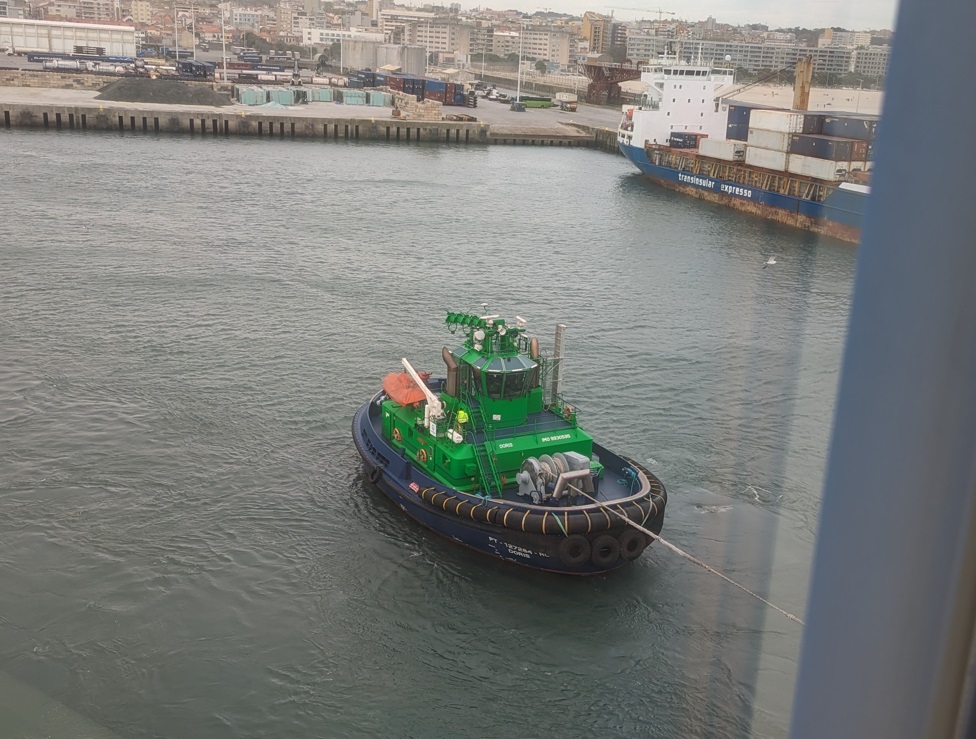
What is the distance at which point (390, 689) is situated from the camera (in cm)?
827

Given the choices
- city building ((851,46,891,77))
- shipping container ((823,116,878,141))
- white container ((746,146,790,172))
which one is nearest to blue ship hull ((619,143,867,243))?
white container ((746,146,790,172))

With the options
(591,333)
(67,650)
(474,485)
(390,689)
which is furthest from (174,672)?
(591,333)

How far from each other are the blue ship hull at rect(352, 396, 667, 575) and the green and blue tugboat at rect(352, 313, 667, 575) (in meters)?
0.01

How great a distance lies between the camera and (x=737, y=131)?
36938 millimetres

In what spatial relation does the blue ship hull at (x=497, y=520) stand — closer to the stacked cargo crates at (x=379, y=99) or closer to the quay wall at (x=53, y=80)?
the stacked cargo crates at (x=379, y=99)

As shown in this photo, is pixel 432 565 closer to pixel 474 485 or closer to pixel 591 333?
pixel 474 485

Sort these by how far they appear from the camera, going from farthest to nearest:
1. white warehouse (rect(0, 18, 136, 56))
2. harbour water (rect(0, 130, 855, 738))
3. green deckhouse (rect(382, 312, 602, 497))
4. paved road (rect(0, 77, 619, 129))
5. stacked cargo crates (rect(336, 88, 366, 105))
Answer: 1. white warehouse (rect(0, 18, 136, 56))
2. stacked cargo crates (rect(336, 88, 366, 105))
3. paved road (rect(0, 77, 619, 129))
4. green deckhouse (rect(382, 312, 602, 497))
5. harbour water (rect(0, 130, 855, 738))

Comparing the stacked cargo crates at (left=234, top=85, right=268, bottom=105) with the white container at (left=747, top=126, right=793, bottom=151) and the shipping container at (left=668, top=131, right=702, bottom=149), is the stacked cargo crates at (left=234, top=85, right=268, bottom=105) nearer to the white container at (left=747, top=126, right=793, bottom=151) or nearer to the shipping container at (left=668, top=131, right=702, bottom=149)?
the shipping container at (left=668, top=131, right=702, bottom=149)

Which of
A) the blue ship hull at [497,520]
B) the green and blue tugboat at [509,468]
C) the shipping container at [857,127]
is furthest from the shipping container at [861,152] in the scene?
the green and blue tugboat at [509,468]

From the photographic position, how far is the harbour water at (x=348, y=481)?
7816mm

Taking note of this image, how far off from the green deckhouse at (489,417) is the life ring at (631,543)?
3.07 feet

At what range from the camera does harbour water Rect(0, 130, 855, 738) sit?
7.82 m

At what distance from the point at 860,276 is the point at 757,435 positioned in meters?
12.2

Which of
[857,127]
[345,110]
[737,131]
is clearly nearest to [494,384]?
[857,127]
